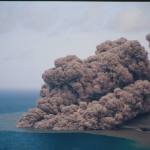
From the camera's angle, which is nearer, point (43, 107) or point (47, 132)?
point (47, 132)

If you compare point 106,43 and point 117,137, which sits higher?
point 106,43

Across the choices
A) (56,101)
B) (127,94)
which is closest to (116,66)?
(127,94)

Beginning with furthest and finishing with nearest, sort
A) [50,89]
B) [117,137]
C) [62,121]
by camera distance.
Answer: [50,89] → [62,121] → [117,137]

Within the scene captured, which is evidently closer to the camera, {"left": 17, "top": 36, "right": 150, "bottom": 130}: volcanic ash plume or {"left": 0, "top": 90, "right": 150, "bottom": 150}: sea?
{"left": 0, "top": 90, "right": 150, "bottom": 150}: sea

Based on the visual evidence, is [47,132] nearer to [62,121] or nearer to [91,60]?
[62,121]
